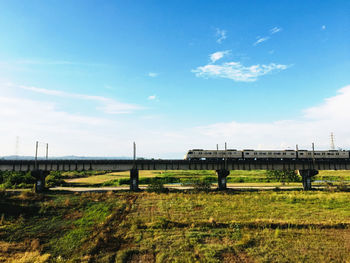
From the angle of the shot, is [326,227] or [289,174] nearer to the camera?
[326,227]

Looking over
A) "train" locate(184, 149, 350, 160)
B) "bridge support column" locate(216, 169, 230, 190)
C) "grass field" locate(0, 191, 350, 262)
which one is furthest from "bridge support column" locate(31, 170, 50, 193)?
"bridge support column" locate(216, 169, 230, 190)

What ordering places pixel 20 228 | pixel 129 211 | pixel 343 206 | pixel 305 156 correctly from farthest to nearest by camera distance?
pixel 305 156 < pixel 343 206 < pixel 129 211 < pixel 20 228

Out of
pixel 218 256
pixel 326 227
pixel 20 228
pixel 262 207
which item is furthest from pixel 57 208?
pixel 326 227

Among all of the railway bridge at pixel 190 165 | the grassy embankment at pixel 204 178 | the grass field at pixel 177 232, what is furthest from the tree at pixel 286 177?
the grass field at pixel 177 232

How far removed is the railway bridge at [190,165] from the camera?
5310 cm

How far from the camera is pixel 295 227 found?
22.0 meters

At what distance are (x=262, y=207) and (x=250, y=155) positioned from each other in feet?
80.9

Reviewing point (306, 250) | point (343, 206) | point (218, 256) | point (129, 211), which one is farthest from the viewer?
point (343, 206)

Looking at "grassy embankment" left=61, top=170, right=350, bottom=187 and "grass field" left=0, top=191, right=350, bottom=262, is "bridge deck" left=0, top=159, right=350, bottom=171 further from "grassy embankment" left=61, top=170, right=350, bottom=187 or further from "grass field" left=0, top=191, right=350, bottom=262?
"grass field" left=0, top=191, right=350, bottom=262

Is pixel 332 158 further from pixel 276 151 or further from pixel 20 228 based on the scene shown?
pixel 20 228

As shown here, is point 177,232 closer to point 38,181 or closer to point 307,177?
point 38,181

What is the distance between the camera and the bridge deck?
53.5 metres

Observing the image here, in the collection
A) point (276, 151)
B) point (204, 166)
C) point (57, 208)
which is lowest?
point (57, 208)

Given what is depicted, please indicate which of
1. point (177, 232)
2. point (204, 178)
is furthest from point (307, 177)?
point (177, 232)
